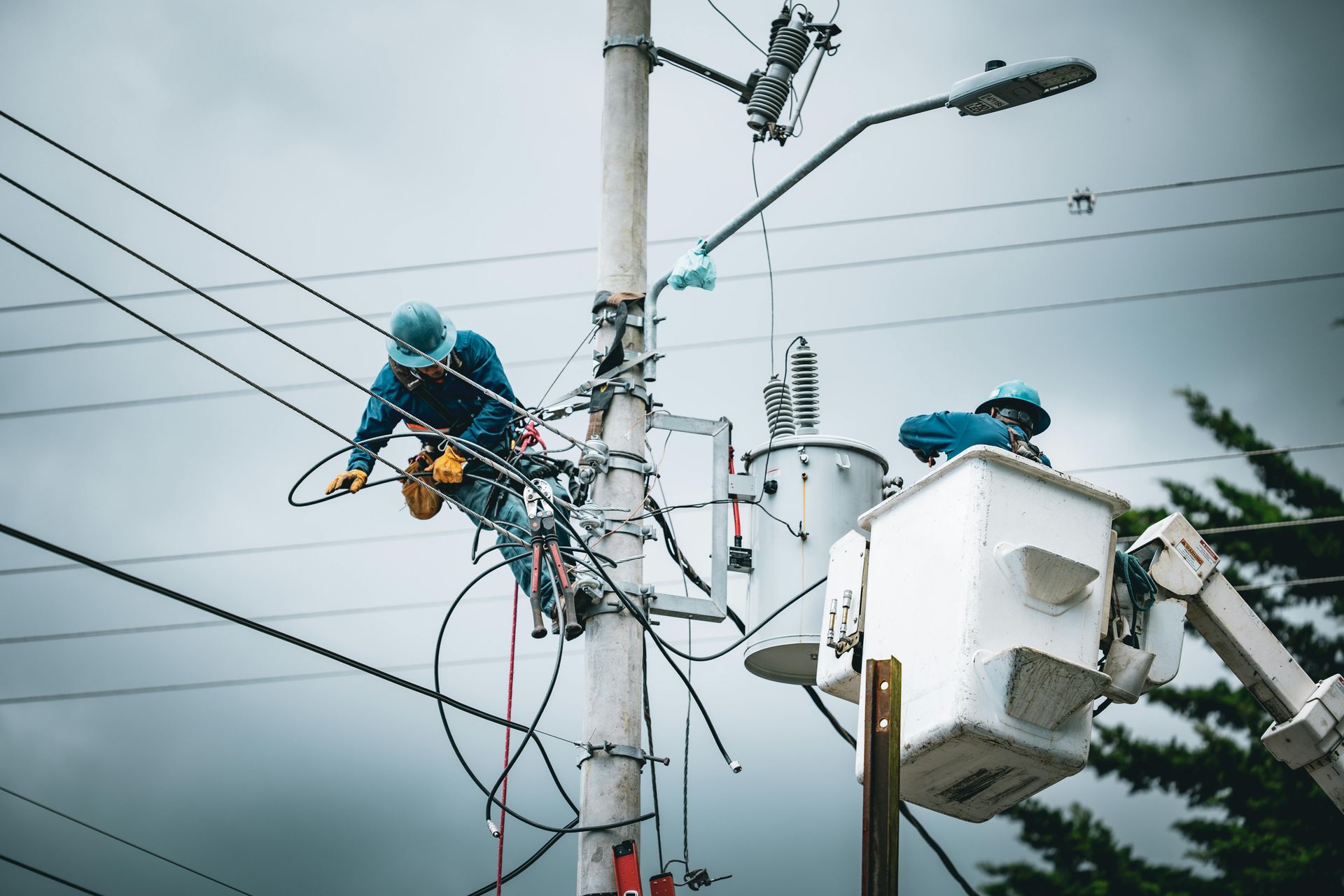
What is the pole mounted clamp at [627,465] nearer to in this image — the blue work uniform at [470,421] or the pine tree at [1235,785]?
the blue work uniform at [470,421]

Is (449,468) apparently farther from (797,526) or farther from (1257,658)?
(1257,658)

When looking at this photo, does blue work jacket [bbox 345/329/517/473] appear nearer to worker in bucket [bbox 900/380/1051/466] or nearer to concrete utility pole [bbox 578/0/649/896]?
concrete utility pole [bbox 578/0/649/896]

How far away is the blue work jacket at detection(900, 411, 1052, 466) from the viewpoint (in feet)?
24.3

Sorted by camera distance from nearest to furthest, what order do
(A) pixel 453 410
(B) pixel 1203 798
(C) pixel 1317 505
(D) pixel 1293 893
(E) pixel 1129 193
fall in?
(A) pixel 453 410 → (E) pixel 1129 193 → (D) pixel 1293 893 → (B) pixel 1203 798 → (C) pixel 1317 505

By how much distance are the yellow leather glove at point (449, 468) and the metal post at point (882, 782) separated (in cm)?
352

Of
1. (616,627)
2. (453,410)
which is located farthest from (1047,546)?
(453,410)

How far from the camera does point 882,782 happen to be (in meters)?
5.16

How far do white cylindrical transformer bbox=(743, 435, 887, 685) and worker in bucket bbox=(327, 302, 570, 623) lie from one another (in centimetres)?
115

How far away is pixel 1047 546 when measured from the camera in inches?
246

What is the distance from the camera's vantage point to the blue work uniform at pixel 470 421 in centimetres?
837

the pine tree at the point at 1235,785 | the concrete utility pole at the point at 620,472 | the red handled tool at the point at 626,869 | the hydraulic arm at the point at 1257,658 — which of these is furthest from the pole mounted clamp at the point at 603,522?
the pine tree at the point at 1235,785

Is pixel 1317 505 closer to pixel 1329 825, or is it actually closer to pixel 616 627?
pixel 1329 825

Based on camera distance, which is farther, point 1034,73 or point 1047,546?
point 1034,73

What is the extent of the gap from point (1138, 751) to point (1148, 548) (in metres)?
10.6
